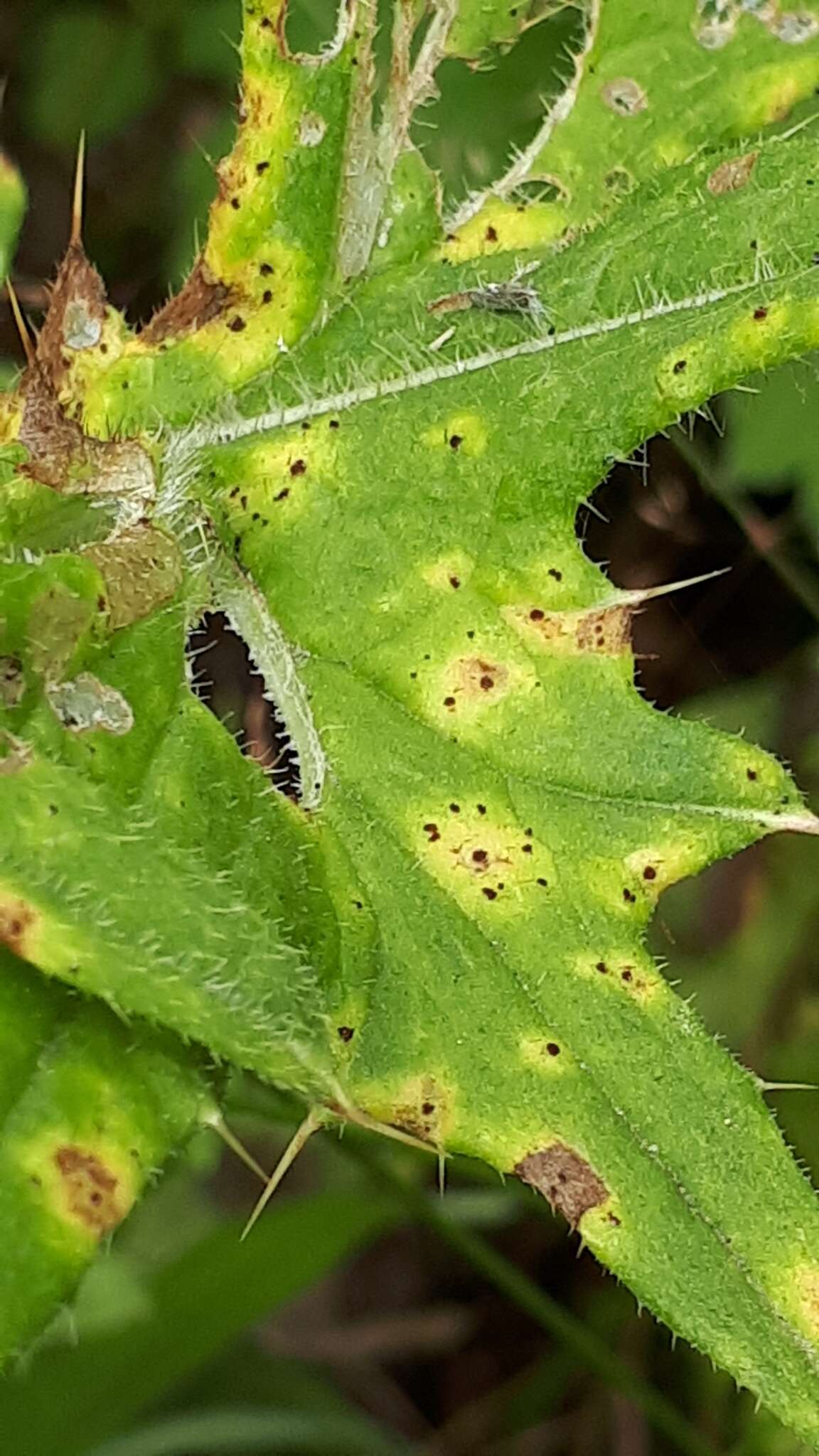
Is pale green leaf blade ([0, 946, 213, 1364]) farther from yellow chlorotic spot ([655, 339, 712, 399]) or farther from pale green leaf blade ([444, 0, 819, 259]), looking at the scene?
pale green leaf blade ([444, 0, 819, 259])

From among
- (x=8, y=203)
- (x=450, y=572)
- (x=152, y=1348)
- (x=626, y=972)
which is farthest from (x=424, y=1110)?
(x=152, y=1348)

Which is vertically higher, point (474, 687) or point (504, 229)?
point (504, 229)

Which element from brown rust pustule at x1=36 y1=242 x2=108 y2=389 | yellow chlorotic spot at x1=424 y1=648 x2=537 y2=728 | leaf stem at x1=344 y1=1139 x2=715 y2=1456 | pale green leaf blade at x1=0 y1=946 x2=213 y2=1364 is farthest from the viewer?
leaf stem at x1=344 y1=1139 x2=715 y2=1456

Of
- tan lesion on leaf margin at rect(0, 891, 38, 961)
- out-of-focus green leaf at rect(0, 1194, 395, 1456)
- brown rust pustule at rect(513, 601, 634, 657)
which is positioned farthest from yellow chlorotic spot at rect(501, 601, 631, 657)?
out-of-focus green leaf at rect(0, 1194, 395, 1456)

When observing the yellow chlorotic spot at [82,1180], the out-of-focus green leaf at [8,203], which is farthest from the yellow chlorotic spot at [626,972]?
the out-of-focus green leaf at [8,203]

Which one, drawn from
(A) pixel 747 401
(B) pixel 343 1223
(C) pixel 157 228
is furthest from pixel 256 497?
(C) pixel 157 228

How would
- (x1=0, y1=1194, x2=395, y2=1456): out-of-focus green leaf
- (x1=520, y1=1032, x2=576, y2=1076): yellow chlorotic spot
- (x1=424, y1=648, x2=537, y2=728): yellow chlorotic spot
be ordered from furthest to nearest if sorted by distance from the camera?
(x1=0, y1=1194, x2=395, y2=1456): out-of-focus green leaf → (x1=424, y1=648, x2=537, y2=728): yellow chlorotic spot → (x1=520, y1=1032, x2=576, y2=1076): yellow chlorotic spot

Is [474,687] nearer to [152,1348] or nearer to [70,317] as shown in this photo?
[70,317]

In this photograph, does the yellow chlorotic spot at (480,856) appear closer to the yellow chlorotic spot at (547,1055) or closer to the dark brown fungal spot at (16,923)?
the yellow chlorotic spot at (547,1055)
